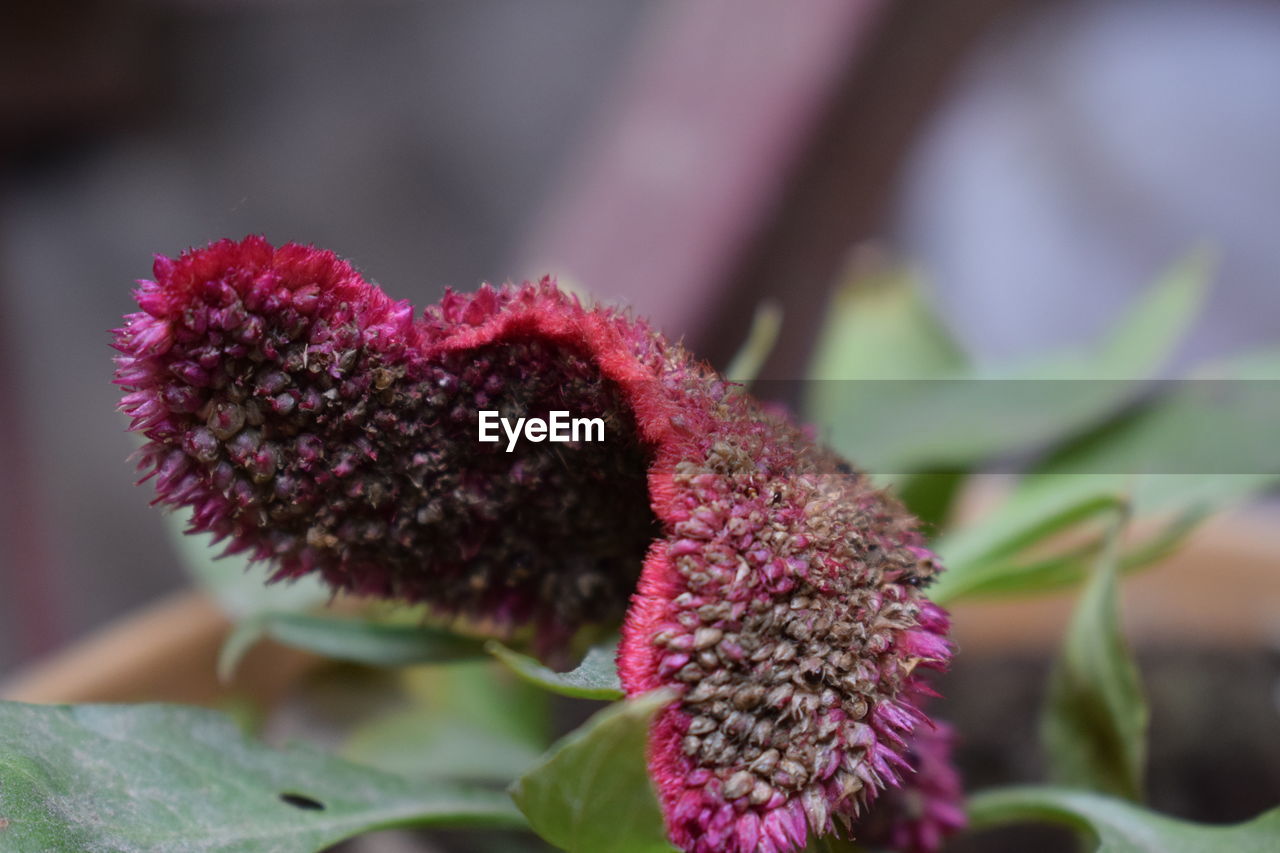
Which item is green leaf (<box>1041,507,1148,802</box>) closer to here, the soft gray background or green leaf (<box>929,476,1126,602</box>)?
green leaf (<box>929,476,1126,602</box>)

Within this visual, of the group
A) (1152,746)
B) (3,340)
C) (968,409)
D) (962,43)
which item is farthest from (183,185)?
(1152,746)

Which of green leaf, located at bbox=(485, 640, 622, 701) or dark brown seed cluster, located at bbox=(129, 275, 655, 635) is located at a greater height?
dark brown seed cluster, located at bbox=(129, 275, 655, 635)

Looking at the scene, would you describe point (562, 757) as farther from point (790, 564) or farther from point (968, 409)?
point (968, 409)

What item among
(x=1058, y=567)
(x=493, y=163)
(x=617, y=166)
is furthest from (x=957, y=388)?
(x=493, y=163)

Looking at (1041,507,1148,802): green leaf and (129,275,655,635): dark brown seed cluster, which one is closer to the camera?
(129,275,655,635): dark brown seed cluster

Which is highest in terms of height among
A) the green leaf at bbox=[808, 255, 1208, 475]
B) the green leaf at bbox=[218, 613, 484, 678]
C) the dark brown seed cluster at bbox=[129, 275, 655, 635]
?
the green leaf at bbox=[808, 255, 1208, 475]

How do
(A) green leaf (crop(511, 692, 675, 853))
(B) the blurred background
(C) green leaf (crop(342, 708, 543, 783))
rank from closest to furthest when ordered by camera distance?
(A) green leaf (crop(511, 692, 675, 853)) < (C) green leaf (crop(342, 708, 543, 783)) < (B) the blurred background

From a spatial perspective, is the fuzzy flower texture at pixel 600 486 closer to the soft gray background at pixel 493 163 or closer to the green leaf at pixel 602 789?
the green leaf at pixel 602 789

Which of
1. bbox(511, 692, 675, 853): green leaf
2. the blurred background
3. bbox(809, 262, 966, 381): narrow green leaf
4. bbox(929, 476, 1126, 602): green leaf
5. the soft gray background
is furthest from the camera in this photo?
the soft gray background

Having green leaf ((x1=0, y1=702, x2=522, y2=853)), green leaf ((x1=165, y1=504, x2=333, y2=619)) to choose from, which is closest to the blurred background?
green leaf ((x1=165, y1=504, x2=333, y2=619))
